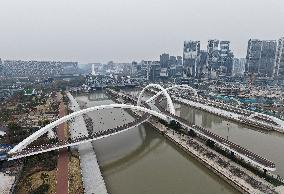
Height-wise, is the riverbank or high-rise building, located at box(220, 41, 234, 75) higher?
high-rise building, located at box(220, 41, 234, 75)

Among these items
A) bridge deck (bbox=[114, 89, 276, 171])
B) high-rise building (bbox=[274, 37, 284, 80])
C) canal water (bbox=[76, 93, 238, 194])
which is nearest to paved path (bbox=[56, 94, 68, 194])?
canal water (bbox=[76, 93, 238, 194])

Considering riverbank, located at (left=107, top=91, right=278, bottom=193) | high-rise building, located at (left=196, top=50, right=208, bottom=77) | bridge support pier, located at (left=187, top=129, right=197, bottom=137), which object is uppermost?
high-rise building, located at (left=196, top=50, right=208, bottom=77)

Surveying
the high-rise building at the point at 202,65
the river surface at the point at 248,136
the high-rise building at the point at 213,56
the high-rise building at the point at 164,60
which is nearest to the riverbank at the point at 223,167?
the river surface at the point at 248,136

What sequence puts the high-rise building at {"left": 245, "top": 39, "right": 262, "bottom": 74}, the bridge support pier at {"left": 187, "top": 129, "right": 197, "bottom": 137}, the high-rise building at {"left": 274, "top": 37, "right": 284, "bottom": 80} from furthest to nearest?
1. the high-rise building at {"left": 245, "top": 39, "right": 262, "bottom": 74}
2. the high-rise building at {"left": 274, "top": 37, "right": 284, "bottom": 80}
3. the bridge support pier at {"left": 187, "top": 129, "right": 197, "bottom": 137}

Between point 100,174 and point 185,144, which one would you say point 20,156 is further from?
point 185,144

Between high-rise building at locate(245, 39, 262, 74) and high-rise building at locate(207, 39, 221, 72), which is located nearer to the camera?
high-rise building at locate(245, 39, 262, 74)

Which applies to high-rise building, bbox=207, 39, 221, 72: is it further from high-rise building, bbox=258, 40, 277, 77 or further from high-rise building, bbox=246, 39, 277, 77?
high-rise building, bbox=258, 40, 277, 77

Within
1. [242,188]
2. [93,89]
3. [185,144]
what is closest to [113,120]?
[185,144]
